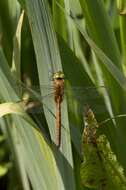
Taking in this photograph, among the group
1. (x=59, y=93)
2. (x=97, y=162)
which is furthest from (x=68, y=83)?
(x=97, y=162)

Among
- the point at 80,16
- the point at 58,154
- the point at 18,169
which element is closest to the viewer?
the point at 58,154

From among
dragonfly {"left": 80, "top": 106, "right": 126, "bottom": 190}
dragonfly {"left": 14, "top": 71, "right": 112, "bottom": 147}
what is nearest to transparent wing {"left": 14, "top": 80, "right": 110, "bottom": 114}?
dragonfly {"left": 14, "top": 71, "right": 112, "bottom": 147}

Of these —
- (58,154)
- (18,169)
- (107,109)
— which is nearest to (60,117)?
(58,154)

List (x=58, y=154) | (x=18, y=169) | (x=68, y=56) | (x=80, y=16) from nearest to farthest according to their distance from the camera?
(x=58, y=154) < (x=68, y=56) < (x=80, y=16) < (x=18, y=169)

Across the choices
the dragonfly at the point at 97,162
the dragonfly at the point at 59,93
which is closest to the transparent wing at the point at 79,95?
the dragonfly at the point at 59,93

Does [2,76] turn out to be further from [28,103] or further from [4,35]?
[4,35]

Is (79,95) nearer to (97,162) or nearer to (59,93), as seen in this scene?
(59,93)

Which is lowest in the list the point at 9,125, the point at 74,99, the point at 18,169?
the point at 18,169
